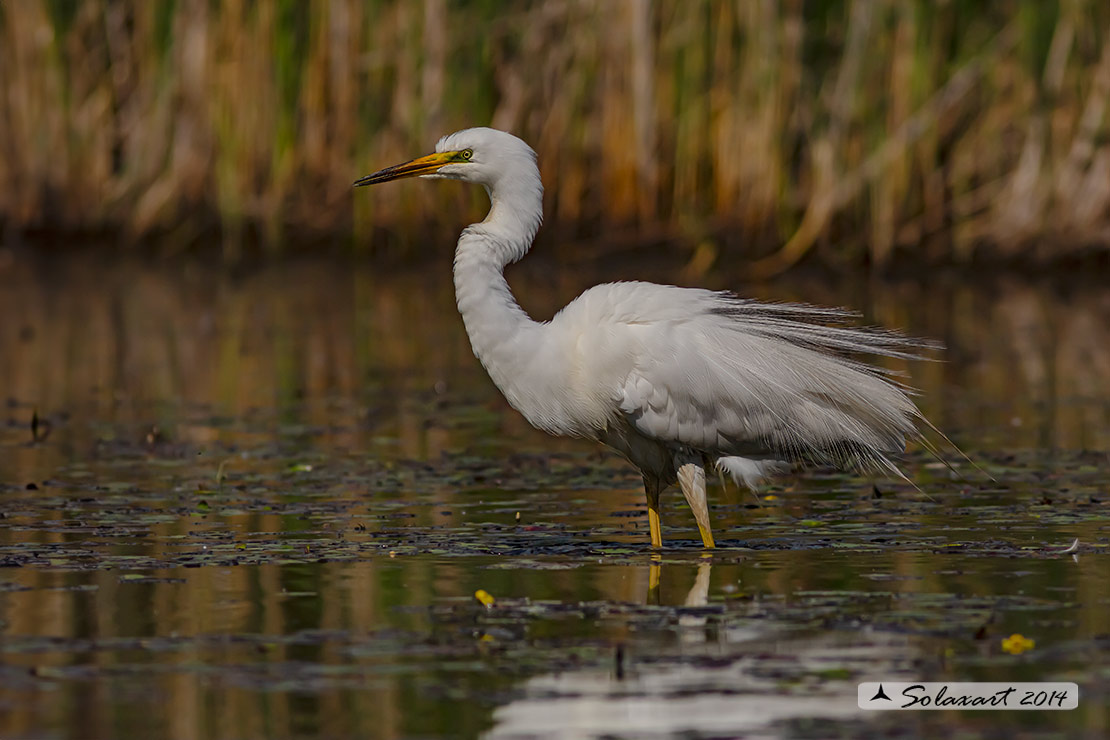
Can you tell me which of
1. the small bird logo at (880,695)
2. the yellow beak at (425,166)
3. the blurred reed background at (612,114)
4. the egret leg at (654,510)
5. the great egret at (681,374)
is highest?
the blurred reed background at (612,114)

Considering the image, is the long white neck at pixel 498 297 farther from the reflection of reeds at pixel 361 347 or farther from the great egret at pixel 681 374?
the reflection of reeds at pixel 361 347

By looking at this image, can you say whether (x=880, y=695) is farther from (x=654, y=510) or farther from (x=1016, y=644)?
(x=654, y=510)

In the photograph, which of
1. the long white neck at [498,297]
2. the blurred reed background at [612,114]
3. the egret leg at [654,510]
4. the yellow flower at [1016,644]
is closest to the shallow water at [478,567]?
the yellow flower at [1016,644]

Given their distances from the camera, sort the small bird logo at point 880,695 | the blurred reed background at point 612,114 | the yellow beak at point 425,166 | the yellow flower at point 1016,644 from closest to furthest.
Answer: the small bird logo at point 880,695, the yellow flower at point 1016,644, the yellow beak at point 425,166, the blurred reed background at point 612,114

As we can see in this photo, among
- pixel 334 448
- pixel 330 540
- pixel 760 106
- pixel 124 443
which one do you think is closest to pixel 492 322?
pixel 330 540

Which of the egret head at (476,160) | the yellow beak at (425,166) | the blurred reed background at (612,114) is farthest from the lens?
the blurred reed background at (612,114)

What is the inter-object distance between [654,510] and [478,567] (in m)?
0.82

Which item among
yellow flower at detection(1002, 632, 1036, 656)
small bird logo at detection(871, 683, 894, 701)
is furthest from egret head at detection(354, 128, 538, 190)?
small bird logo at detection(871, 683, 894, 701)

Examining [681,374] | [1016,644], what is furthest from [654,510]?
[1016,644]

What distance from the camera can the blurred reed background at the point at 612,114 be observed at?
47.1ft

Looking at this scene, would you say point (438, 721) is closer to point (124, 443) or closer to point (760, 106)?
point (124, 443)

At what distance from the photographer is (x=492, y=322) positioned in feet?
22.0

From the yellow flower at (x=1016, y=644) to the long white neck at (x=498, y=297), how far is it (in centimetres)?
235

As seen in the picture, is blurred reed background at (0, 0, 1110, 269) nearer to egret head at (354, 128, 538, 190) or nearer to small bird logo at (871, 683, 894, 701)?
egret head at (354, 128, 538, 190)
